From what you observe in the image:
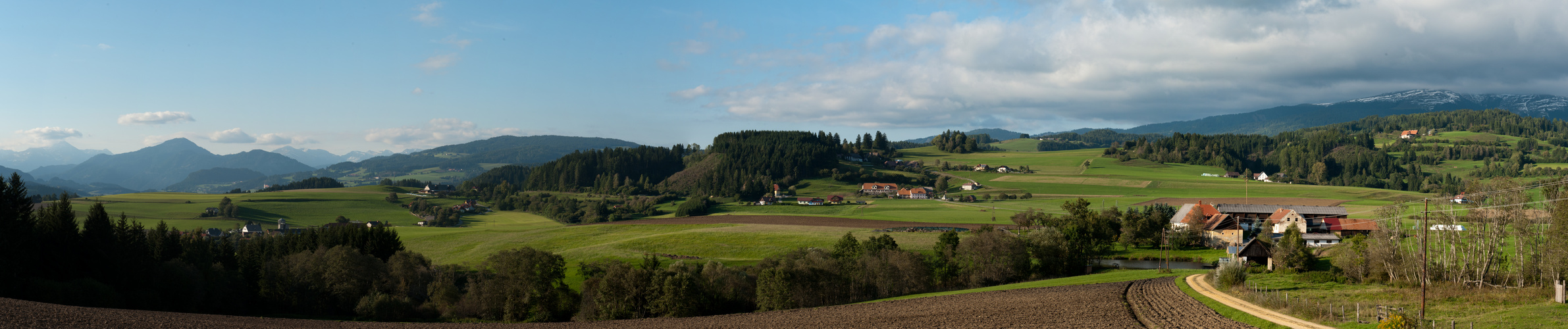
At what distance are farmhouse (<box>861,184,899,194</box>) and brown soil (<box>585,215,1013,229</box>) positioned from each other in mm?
33077

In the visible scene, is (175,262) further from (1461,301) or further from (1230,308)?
(1461,301)

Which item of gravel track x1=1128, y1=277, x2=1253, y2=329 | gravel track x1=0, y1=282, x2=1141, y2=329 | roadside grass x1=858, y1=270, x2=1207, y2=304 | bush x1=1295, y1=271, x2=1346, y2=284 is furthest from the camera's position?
roadside grass x1=858, y1=270, x2=1207, y2=304

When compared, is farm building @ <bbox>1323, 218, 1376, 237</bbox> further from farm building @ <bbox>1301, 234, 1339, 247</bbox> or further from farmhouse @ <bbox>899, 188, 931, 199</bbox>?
farmhouse @ <bbox>899, 188, 931, 199</bbox>

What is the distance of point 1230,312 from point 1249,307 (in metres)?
1.33

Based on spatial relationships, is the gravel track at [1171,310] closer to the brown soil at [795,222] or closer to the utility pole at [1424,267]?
the utility pole at [1424,267]

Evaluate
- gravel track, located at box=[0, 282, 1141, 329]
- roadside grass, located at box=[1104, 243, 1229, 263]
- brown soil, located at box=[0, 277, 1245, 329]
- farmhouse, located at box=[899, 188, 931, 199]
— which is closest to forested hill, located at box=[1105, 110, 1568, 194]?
farmhouse, located at box=[899, 188, 931, 199]

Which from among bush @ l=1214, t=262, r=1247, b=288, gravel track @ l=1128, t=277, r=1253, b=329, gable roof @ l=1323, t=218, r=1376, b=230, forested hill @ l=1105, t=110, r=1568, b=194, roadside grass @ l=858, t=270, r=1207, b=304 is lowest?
roadside grass @ l=858, t=270, r=1207, b=304

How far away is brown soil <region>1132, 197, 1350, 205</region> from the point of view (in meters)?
99.8

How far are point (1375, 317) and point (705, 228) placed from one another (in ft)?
249

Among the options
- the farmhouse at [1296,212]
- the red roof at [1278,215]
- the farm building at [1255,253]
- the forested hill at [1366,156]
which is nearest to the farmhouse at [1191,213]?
the farmhouse at [1296,212]

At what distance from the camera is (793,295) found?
44.5m

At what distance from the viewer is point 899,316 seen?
35.2 m

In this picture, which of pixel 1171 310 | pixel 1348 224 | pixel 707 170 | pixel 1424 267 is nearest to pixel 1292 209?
pixel 1348 224

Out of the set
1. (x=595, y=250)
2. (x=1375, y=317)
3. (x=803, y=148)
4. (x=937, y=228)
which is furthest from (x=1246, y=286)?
(x=803, y=148)
